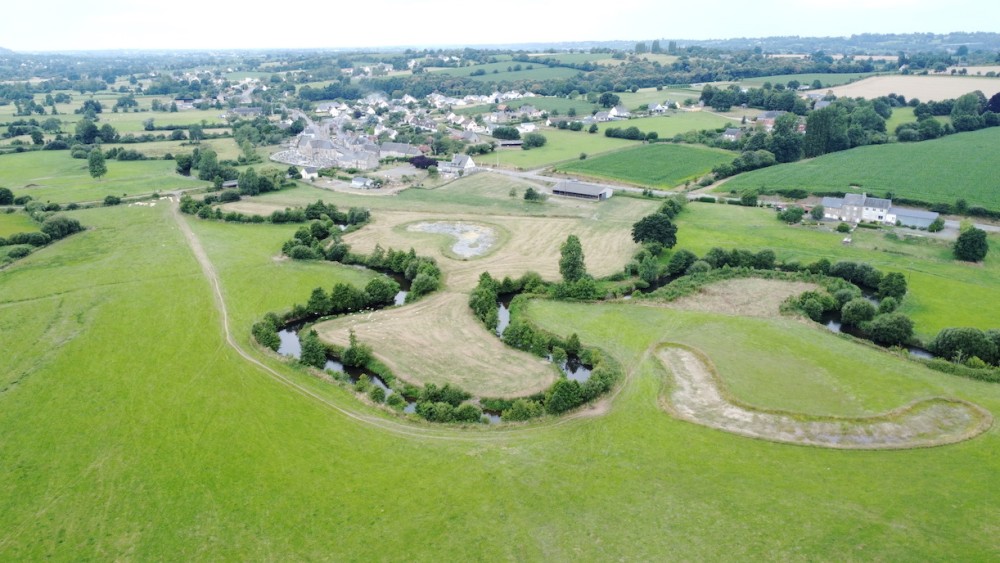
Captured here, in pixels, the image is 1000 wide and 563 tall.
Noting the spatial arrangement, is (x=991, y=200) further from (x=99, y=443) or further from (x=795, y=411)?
(x=99, y=443)

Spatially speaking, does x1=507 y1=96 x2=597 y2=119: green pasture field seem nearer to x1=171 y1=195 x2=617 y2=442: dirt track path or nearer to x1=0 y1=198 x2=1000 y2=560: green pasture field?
x1=0 y1=198 x2=1000 y2=560: green pasture field

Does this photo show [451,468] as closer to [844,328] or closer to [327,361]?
[327,361]

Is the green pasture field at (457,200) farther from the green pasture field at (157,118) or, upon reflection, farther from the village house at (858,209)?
the green pasture field at (157,118)

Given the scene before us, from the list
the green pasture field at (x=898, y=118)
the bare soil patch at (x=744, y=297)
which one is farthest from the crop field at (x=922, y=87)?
the bare soil patch at (x=744, y=297)

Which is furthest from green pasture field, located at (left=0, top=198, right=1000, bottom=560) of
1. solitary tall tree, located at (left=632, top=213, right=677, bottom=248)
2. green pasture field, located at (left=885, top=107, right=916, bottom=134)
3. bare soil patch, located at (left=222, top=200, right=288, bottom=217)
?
green pasture field, located at (left=885, top=107, right=916, bottom=134)

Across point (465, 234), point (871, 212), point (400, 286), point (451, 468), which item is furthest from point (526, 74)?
point (451, 468)

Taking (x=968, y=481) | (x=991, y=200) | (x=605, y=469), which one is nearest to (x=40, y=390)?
(x=605, y=469)
